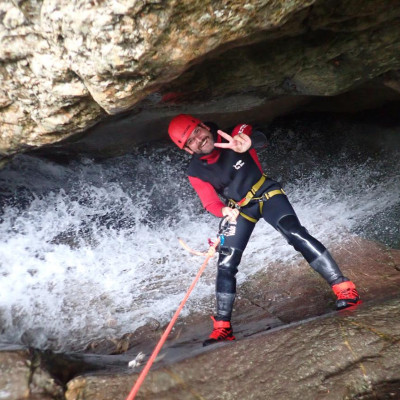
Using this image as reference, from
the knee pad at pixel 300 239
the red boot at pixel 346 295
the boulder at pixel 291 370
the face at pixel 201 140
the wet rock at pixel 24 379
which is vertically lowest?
the red boot at pixel 346 295

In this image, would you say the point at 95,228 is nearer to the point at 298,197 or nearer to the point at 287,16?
the point at 298,197

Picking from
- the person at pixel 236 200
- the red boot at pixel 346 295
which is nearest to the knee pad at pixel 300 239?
the person at pixel 236 200

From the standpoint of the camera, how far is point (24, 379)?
3.06 meters

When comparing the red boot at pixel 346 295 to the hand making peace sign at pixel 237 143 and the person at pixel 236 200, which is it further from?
the hand making peace sign at pixel 237 143

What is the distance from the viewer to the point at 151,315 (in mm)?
4945

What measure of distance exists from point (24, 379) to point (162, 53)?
2735 mm

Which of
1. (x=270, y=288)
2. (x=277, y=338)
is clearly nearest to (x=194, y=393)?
(x=277, y=338)

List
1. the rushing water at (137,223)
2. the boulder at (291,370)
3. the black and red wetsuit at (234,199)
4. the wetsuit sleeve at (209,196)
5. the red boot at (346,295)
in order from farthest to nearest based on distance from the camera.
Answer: the rushing water at (137,223)
the wetsuit sleeve at (209,196)
the black and red wetsuit at (234,199)
the red boot at (346,295)
the boulder at (291,370)

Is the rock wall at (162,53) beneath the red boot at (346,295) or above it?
above

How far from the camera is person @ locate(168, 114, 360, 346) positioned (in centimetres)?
403

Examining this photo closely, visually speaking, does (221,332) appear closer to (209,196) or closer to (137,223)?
(209,196)

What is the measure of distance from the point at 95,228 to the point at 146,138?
175cm

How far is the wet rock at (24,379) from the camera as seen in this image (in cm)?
298

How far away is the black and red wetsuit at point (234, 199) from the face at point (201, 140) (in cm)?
9
